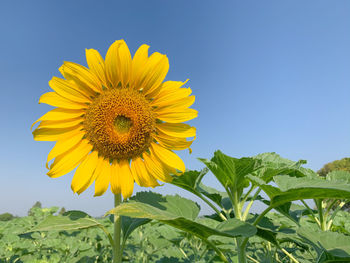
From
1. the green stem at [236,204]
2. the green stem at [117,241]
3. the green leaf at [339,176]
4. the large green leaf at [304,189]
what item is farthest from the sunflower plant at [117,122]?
the green leaf at [339,176]

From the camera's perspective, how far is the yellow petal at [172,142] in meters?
1.64

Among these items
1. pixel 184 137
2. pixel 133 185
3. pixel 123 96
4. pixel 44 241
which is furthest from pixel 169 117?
pixel 44 241

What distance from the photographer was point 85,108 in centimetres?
169

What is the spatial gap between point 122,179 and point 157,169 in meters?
0.21

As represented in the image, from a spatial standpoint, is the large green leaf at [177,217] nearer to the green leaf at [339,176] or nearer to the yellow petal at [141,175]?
the yellow petal at [141,175]

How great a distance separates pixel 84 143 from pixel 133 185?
40 cm

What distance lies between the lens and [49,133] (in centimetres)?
159

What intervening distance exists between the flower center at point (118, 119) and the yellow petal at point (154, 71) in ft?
0.33

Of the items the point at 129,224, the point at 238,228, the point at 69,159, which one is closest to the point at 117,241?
the point at 129,224

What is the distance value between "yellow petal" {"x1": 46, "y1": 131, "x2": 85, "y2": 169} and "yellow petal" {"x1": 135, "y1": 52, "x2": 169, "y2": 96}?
491 millimetres

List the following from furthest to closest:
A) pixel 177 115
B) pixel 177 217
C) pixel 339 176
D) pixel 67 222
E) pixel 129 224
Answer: pixel 339 176
pixel 177 115
pixel 129 224
pixel 67 222
pixel 177 217

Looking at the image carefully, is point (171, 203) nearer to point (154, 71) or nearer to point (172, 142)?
point (172, 142)

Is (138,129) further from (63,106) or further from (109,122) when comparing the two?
(63,106)

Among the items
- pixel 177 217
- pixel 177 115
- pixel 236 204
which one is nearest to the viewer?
pixel 177 217
